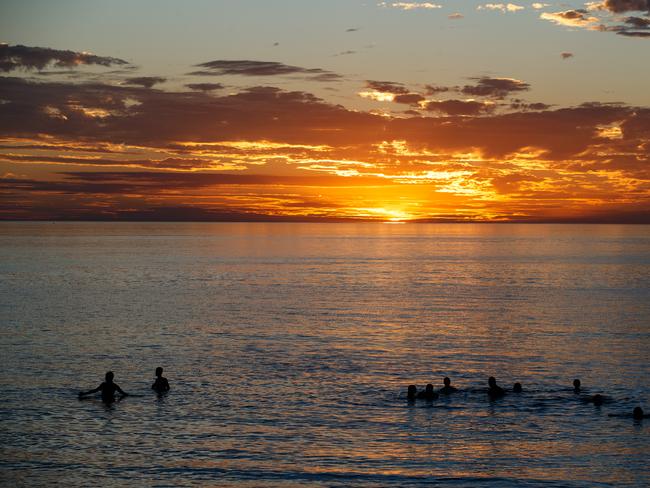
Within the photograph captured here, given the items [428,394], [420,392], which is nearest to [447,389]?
[428,394]

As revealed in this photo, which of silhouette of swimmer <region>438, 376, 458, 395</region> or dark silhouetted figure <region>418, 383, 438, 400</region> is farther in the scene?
silhouette of swimmer <region>438, 376, 458, 395</region>

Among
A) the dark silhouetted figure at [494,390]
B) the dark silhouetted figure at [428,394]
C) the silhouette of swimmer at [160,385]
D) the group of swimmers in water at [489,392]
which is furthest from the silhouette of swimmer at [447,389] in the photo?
the silhouette of swimmer at [160,385]

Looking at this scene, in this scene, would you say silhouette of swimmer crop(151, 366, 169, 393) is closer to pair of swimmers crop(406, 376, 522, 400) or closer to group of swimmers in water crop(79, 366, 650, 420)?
group of swimmers in water crop(79, 366, 650, 420)

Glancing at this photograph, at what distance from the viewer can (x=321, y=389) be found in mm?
42406

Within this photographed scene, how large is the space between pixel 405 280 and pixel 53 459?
3724 inches

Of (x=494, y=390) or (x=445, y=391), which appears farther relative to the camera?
(x=445, y=391)

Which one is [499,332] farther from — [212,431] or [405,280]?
[405,280]

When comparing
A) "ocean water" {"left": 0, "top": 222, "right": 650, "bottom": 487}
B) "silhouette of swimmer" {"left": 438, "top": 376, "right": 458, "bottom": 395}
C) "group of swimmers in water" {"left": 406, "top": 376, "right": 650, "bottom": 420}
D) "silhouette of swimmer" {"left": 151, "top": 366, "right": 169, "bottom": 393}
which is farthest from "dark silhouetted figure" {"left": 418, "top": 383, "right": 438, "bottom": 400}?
"silhouette of swimmer" {"left": 151, "top": 366, "right": 169, "bottom": 393}

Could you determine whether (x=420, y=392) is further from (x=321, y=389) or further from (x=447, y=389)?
(x=321, y=389)

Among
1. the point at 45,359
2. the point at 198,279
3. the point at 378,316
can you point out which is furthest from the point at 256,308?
the point at 198,279

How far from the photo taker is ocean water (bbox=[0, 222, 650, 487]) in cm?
2991

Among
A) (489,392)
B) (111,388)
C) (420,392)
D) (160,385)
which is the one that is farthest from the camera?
(160,385)

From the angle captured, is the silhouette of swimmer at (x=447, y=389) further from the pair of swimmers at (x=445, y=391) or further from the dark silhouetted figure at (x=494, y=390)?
the dark silhouetted figure at (x=494, y=390)

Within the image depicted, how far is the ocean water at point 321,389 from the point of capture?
98.1 feet
